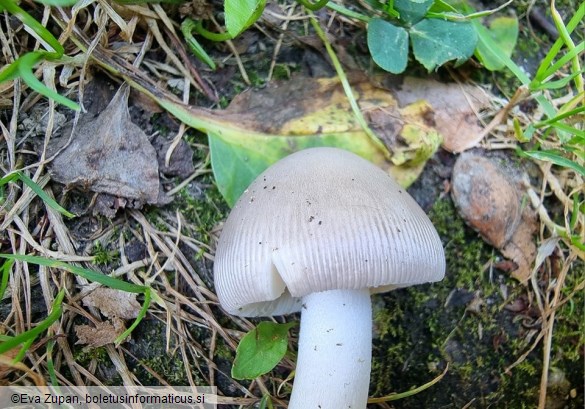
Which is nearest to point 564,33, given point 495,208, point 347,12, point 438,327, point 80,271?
point 495,208

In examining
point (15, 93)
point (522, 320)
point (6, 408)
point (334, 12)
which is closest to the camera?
point (6, 408)

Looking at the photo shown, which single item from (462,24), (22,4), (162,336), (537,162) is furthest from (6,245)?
(537,162)

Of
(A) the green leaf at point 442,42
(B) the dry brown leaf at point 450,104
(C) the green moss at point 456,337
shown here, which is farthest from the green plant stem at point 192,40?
(C) the green moss at point 456,337

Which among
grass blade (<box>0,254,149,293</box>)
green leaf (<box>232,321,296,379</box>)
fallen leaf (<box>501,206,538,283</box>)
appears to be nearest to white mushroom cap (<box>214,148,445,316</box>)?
green leaf (<box>232,321,296,379</box>)

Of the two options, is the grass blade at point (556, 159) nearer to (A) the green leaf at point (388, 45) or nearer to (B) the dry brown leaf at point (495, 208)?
(B) the dry brown leaf at point (495, 208)

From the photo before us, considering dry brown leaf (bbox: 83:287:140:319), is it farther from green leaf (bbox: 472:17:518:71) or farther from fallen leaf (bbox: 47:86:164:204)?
green leaf (bbox: 472:17:518:71)

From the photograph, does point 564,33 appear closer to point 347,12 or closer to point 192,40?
point 347,12

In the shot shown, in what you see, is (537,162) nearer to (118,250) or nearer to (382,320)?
(382,320)
